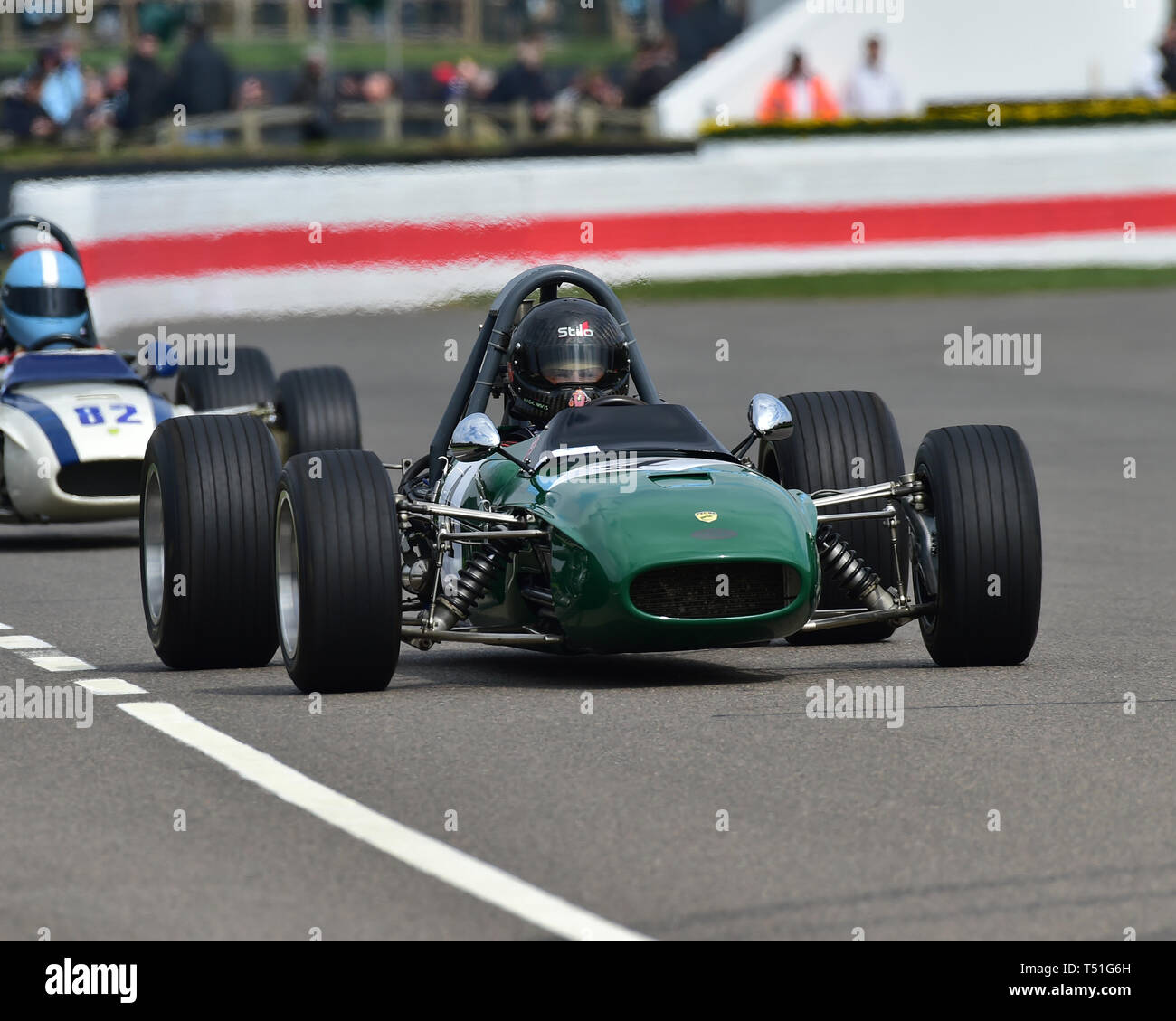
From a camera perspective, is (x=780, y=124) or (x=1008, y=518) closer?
(x=1008, y=518)

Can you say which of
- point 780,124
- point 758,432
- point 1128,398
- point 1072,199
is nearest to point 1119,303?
point 1072,199

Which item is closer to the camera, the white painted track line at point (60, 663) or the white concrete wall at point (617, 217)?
the white painted track line at point (60, 663)

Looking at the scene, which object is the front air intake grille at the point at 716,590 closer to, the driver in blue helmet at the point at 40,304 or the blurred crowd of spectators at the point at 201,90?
the driver in blue helmet at the point at 40,304

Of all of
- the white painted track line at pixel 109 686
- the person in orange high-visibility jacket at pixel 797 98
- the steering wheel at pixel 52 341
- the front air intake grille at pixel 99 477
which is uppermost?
the person in orange high-visibility jacket at pixel 797 98

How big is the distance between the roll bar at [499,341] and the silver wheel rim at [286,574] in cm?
105

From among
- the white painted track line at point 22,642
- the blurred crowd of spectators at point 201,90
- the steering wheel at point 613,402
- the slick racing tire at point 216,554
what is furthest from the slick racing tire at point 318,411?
the blurred crowd of spectators at point 201,90

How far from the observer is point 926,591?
9.34 metres

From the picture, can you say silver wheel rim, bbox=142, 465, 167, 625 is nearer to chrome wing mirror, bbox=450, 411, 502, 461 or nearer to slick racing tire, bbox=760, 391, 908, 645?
chrome wing mirror, bbox=450, 411, 502, 461

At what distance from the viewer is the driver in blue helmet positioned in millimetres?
15172

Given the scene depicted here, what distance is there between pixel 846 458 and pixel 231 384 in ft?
18.7

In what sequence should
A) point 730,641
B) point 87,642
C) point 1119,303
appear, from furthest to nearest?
point 1119,303 < point 87,642 < point 730,641

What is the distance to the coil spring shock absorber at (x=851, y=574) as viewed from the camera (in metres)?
9.31
